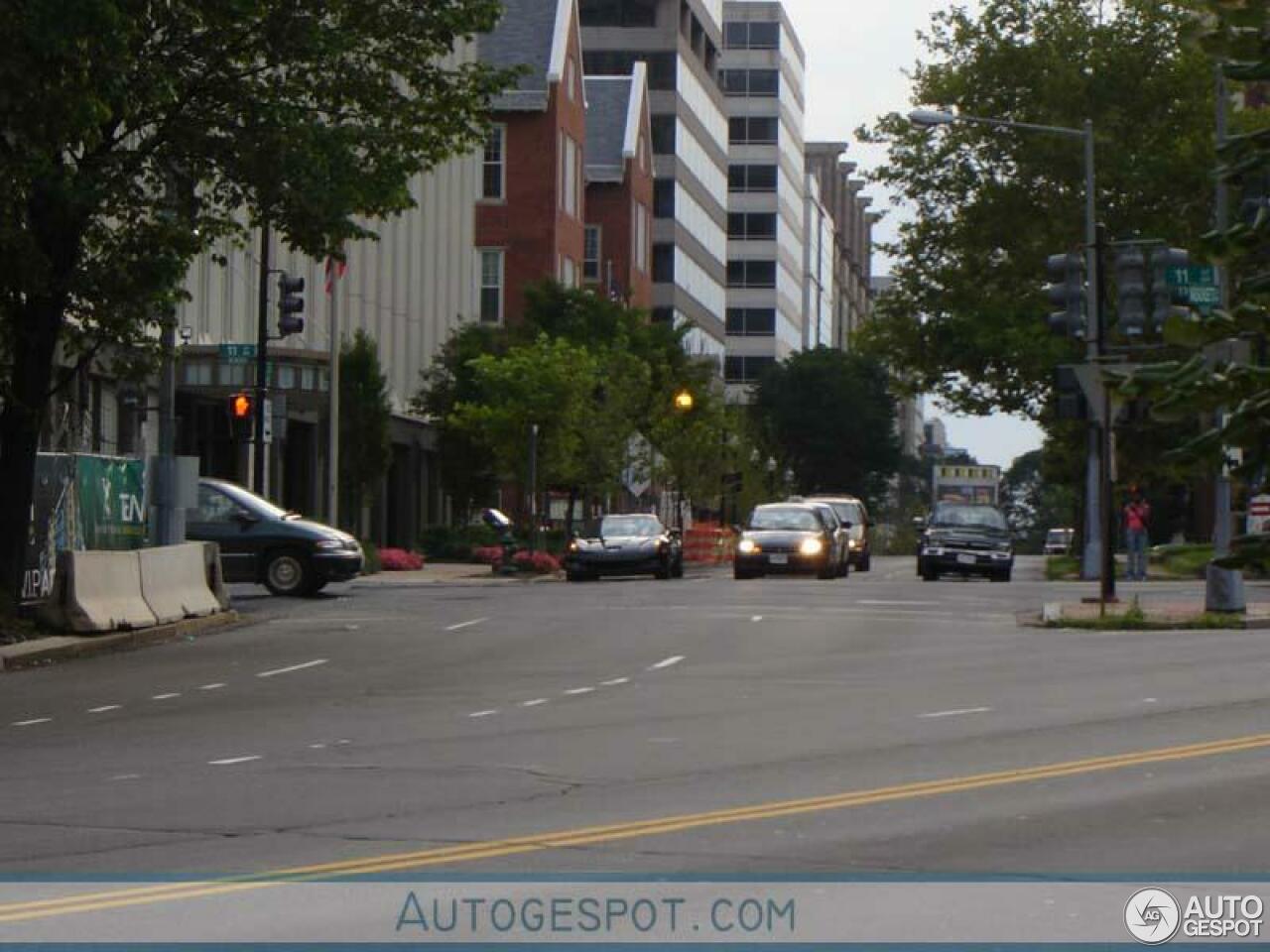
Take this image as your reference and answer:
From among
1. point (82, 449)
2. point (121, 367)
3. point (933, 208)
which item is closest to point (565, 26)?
point (933, 208)

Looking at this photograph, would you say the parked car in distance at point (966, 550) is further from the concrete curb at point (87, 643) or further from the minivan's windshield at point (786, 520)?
the concrete curb at point (87, 643)

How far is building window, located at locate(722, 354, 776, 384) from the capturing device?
476ft

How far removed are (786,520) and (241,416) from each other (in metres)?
14.8

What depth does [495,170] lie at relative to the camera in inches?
3169

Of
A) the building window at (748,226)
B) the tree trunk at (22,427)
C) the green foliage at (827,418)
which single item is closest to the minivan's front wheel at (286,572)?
the tree trunk at (22,427)

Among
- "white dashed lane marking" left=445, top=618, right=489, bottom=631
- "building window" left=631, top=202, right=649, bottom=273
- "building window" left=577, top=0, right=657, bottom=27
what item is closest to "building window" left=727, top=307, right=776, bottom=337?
"building window" left=577, top=0, right=657, bottom=27

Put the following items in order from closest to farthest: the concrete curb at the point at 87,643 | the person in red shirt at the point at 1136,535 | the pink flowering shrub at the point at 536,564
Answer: the concrete curb at the point at 87,643 → the person in red shirt at the point at 1136,535 → the pink flowering shrub at the point at 536,564

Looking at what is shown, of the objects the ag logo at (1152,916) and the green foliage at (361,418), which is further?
the green foliage at (361,418)

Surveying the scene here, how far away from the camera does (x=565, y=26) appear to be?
82.4 m

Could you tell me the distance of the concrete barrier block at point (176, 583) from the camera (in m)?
27.6

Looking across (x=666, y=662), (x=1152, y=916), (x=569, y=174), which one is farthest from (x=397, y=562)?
(x=1152, y=916)

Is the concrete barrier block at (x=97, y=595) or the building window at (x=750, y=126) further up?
the building window at (x=750, y=126)

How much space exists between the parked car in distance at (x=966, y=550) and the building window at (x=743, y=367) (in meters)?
95.1

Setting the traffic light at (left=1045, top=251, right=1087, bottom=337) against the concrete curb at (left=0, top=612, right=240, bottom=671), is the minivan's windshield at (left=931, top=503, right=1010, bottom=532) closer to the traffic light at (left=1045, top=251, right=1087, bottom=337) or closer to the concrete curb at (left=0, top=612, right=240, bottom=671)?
the traffic light at (left=1045, top=251, right=1087, bottom=337)
